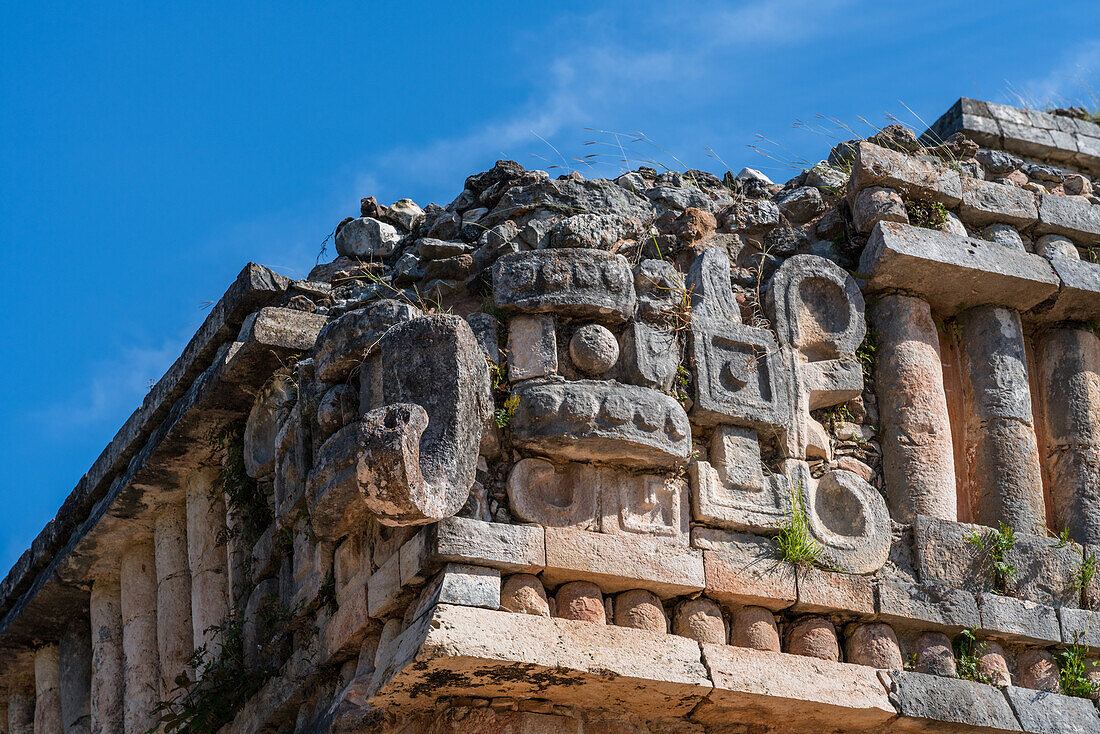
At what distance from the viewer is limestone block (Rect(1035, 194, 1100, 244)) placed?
726 centimetres

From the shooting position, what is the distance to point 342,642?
18.7 feet

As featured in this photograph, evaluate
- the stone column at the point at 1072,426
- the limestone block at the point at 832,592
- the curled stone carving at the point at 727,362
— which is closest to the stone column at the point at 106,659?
the curled stone carving at the point at 727,362

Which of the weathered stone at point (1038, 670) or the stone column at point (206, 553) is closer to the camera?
the weathered stone at point (1038, 670)

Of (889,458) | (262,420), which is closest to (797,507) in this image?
(889,458)

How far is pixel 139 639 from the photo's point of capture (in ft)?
24.7

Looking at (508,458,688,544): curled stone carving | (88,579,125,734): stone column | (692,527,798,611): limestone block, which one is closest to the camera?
(508,458,688,544): curled stone carving

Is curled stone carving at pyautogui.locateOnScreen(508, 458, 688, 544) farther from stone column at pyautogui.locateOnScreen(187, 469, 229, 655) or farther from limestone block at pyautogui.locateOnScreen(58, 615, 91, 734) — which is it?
limestone block at pyautogui.locateOnScreen(58, 615, 91, 734)

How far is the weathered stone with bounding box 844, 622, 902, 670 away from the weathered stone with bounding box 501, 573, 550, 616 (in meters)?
1.32

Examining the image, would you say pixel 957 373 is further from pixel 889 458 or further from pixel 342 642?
pixel 342 642

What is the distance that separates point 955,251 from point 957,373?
58 cm

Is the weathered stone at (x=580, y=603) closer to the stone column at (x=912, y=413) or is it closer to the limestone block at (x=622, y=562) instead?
the limestone block at (x=622, y=562)

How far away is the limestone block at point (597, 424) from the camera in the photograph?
552 cm

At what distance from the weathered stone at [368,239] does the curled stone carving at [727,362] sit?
5.07 feet

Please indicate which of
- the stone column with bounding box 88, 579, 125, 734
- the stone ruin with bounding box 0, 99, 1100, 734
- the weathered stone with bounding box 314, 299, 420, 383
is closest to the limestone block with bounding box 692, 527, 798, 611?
the stone ruin with bounding box 0, 99, 1100, 734
